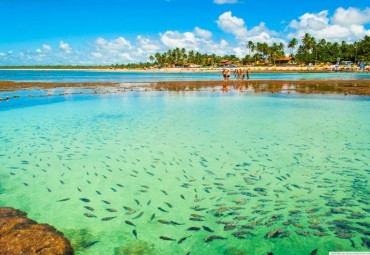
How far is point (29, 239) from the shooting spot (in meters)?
6.14

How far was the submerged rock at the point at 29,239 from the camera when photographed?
19.2 feet

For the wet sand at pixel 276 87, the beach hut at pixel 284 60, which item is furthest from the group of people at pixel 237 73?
the beach hut at pixel 284 60

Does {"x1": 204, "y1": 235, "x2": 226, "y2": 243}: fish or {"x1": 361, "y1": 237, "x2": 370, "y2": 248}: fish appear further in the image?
{"x1": 204, "y1": 235, "x2": 226, "y2": 243}: fish

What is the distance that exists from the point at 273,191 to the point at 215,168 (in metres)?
2.73

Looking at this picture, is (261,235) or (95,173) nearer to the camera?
(261,235)

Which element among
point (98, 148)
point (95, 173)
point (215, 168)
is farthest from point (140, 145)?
point (215, 168)

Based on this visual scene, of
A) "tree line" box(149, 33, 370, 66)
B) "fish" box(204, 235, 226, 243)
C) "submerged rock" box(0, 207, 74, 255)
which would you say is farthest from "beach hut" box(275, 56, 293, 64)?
"submerged rock" box(0, 207, 74, 255)

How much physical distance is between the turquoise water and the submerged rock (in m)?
0.40

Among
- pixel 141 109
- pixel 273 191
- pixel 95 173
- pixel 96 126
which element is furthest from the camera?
pixel 141 109

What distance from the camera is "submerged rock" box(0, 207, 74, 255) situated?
19.2 feet

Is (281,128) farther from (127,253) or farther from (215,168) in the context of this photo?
(127,253)

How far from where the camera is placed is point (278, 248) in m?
6.40

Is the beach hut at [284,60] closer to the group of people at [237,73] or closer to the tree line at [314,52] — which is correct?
the tree line at [314,52]

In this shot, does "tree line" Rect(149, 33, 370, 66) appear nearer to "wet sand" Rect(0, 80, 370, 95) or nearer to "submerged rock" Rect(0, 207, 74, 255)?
"wet sand" Rect(0, 80, 370, 95)
